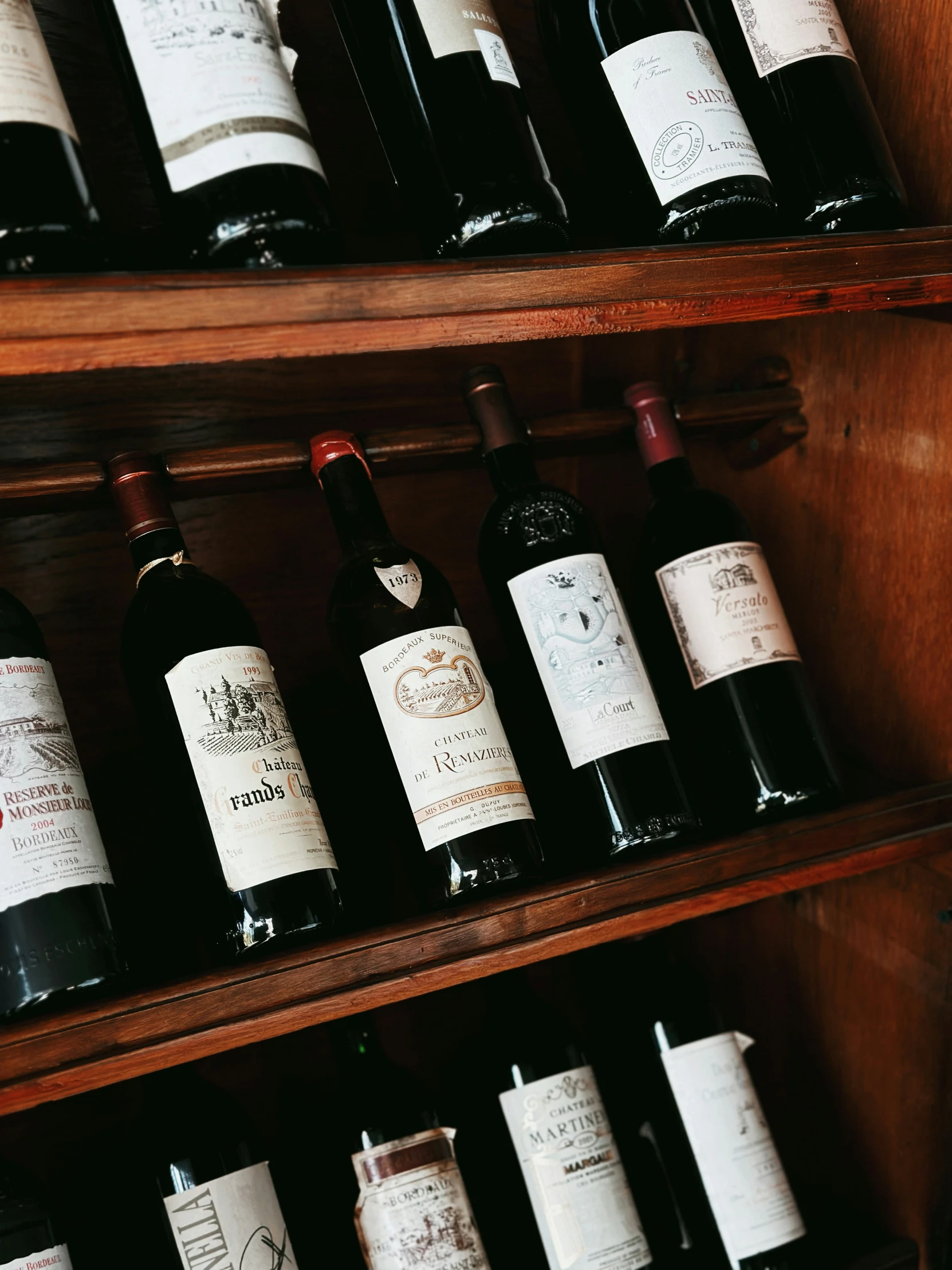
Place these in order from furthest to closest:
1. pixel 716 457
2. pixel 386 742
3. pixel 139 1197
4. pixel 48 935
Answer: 1. pixel 716 457
2. pixel 139 1197
3. pixel 386 742
4. pixel 48 935

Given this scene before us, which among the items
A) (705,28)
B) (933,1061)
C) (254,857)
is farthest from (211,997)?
(705,28)

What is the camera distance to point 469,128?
2.67 ft

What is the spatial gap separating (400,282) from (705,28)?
0.52 meters

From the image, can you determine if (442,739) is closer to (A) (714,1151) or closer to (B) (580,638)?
(B) (580,638)

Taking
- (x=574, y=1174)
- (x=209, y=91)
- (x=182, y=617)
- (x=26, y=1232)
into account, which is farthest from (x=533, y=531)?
(x=26, y=1232)

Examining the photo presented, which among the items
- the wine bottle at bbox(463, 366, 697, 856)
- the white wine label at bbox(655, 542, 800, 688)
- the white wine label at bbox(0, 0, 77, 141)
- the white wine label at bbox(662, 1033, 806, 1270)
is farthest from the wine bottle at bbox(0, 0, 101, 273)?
the white wine label at bbox(662, 1033, 806, 1270)

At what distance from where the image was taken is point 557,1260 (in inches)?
33.2

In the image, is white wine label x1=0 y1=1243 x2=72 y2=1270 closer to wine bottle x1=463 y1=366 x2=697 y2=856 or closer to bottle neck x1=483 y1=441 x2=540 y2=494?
wine bottle x1=463 y1=366 x2=697 y2=856

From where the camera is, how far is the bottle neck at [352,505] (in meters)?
0.90

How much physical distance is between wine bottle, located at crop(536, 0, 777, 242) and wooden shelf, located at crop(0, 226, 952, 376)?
0.15ft

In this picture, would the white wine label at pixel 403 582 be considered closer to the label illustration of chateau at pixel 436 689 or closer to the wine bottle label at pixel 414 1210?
the label illustration of chateau at pixel 436 689

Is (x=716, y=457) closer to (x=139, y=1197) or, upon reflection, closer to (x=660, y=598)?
(x=660, y=598)

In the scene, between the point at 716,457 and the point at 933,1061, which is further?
the point at 716,457

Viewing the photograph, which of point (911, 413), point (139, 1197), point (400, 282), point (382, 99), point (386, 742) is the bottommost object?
point (139, 1197)
